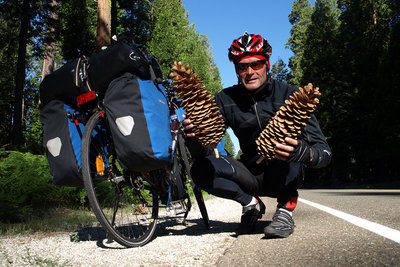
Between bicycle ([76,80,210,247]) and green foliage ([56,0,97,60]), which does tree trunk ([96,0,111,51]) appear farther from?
green foliage ([56,0,97,60])

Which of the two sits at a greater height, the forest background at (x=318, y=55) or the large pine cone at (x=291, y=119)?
the forest background at (x=318, y=55)

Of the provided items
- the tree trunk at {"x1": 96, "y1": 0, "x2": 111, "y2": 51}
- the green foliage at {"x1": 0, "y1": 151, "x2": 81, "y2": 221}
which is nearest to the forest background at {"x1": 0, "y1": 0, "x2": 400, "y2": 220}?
the tree trunk at {"x1": 96, "y1": 0, "x2": 111, "y2": 51}

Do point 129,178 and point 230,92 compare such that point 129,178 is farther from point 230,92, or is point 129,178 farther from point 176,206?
point 230,92

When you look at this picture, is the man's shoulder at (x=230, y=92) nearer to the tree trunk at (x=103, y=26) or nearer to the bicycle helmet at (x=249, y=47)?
the bicycle helmet at (x=249, y=47)

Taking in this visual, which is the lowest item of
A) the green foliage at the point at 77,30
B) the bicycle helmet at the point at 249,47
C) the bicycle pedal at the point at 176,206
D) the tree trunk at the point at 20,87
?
the bicycle pedal at the point at 176,206

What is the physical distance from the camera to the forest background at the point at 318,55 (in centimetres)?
1441

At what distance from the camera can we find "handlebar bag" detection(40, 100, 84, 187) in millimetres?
2693

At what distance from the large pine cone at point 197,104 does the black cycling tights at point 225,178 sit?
2.52 ft

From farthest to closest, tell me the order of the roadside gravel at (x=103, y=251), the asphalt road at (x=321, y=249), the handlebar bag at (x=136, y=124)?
the handlebar bag at (x=136, y=124) < the roadside gravel at (x=103, y=251) < the asphalt road at (x=321, y=249)

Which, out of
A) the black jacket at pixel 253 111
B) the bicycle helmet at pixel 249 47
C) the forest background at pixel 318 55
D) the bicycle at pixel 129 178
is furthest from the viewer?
the forest background at pixel 318 55

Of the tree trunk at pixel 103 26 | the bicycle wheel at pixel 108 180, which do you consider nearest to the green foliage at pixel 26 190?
the bicycle wheel at pixel 108 180

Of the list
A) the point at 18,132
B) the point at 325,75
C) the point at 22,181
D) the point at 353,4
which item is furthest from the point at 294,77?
the point at 22,181

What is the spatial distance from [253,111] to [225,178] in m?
0.68

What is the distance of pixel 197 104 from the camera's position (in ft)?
7.67
